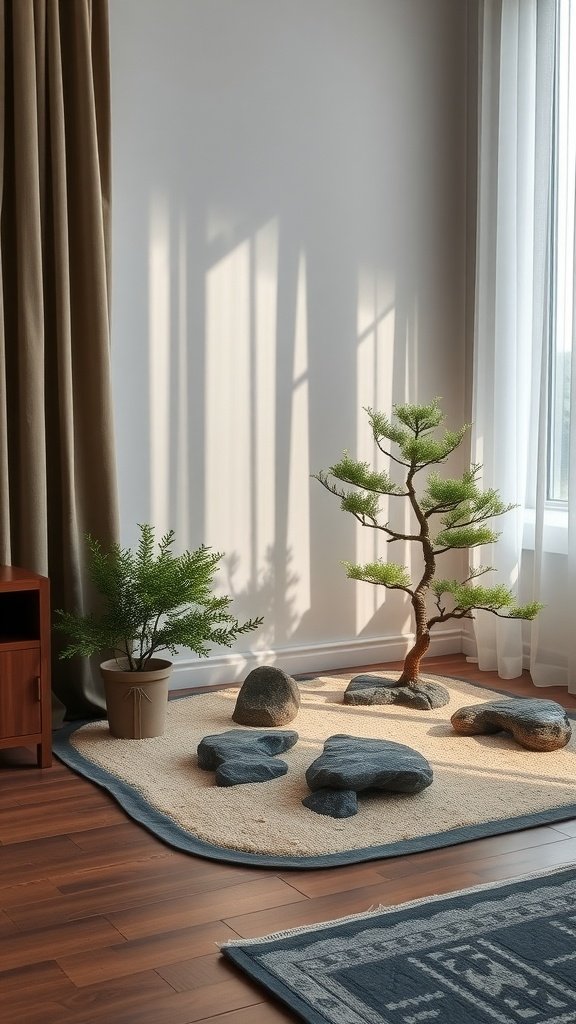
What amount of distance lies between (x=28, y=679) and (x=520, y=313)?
7.52 ft

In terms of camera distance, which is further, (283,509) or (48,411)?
(283,509)

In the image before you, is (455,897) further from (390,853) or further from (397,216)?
(397,216)

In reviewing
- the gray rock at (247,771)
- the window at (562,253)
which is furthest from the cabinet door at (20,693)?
the window at (562,253)

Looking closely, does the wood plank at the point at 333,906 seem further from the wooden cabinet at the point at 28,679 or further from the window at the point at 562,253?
the window at the point at 562,253

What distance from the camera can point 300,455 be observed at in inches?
163

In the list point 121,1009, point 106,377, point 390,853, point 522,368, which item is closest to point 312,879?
point 390,853

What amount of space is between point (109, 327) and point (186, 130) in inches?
31.8

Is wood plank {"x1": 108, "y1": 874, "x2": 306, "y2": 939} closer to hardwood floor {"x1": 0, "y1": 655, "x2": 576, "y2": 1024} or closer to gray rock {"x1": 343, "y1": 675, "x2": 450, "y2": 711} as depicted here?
hardwood floor {"x1": 0, "y1": 655, "x2": 576, "y2": 1024}

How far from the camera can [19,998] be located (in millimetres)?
1793

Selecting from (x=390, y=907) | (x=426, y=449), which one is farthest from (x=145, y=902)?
(x=426, y=449)

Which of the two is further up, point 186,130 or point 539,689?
point 186,130

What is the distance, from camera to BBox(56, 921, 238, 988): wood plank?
188cm

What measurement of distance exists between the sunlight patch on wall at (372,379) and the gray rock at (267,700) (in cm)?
93

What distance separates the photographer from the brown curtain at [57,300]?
3354 mm
